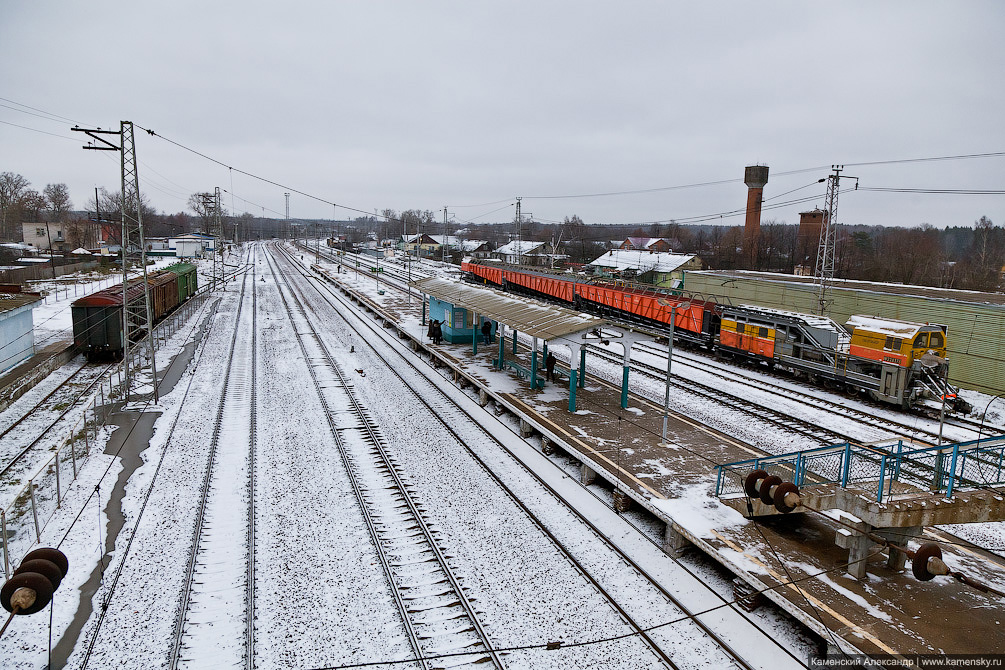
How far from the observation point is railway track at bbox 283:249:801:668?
8.84 metres

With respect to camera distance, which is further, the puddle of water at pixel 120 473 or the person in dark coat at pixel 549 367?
the person in dark coat at pixel 549 367

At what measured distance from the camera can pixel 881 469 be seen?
30.0ft

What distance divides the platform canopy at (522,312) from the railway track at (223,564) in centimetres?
921

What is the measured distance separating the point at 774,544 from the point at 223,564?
33.5ft

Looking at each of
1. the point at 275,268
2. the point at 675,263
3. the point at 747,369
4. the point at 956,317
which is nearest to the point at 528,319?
the point at 747,369

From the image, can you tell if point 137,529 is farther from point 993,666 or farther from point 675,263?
point 675,263

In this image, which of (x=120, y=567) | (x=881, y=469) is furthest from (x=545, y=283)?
(x=120, y=567)

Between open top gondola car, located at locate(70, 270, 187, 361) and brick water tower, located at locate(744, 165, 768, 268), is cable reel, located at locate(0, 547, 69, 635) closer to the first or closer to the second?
open top gondola car, located at locate(70, 270, 187, 361)

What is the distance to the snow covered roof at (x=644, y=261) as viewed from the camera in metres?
63.9

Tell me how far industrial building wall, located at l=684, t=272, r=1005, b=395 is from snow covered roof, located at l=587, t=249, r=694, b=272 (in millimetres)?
29346

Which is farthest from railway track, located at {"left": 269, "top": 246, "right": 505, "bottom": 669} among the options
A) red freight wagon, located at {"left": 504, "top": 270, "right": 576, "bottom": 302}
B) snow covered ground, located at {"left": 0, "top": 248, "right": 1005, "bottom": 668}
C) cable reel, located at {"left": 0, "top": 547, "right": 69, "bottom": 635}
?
red freight wagon, located at {"left": 504, "top": 270, "right": 576, "bottom": 302}

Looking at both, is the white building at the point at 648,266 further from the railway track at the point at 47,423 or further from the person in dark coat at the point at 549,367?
the railway track at the point at 47,423

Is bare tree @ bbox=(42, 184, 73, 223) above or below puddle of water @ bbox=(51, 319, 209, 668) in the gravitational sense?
above

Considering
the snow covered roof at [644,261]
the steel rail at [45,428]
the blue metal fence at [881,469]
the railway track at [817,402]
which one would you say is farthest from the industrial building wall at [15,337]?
the snow covered roof at [644,261]
